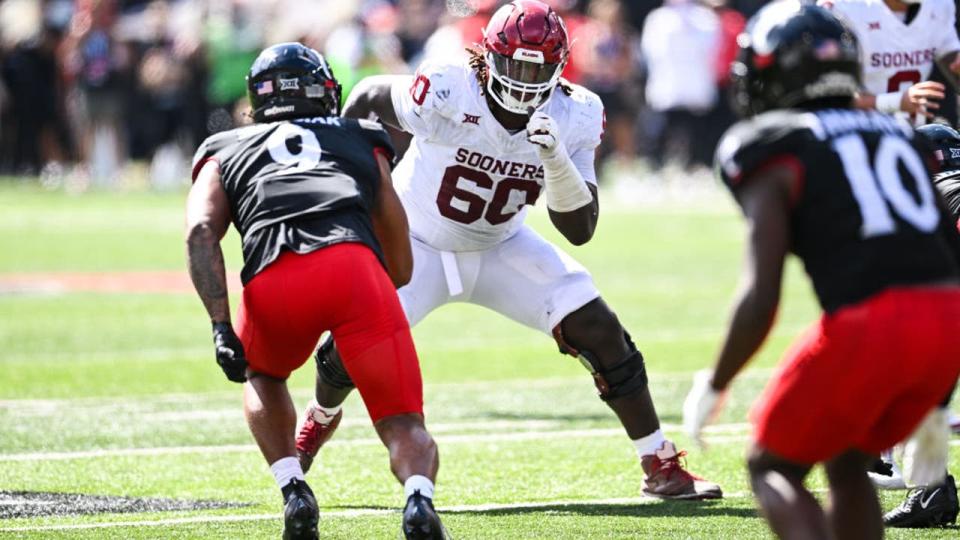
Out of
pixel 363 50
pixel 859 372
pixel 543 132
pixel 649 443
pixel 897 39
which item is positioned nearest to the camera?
pixel 859 372

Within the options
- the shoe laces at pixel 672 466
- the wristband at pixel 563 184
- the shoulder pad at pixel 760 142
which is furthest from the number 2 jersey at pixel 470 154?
the shoulder pad at pixel 760 142

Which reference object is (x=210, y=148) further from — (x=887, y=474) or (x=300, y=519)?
(x=887, y=474)

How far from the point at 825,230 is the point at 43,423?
16.6 ft

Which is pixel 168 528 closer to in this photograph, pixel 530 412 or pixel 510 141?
pixel 510 141

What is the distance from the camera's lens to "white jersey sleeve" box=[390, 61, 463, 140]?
6.50m

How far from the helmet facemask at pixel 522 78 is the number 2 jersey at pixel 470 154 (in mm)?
114

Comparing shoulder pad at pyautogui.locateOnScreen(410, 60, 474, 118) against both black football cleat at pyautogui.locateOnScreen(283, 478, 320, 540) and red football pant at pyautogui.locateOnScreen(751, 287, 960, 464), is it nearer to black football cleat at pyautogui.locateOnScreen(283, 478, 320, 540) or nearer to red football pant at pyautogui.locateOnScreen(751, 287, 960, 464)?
black football cleat at pyautogui.locateOnScreen(283, 478, 320, 540)

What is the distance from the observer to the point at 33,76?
2391cm

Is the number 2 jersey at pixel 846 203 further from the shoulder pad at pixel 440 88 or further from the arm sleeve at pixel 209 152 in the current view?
the shoulder pad at pixel 440 88

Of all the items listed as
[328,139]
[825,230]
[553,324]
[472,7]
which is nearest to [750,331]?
[825,230]

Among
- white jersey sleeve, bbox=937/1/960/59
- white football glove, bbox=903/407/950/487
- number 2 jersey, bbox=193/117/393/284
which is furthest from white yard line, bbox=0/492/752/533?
white jersey sleeve, bbox=937/1/960/59

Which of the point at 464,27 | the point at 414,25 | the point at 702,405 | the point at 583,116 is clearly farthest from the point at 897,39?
the point at 414,25

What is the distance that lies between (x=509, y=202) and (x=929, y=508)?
200 cm

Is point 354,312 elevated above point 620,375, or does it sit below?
above
